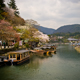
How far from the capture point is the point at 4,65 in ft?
61.3

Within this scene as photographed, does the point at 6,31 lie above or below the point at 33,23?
below

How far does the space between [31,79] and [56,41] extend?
121 metres

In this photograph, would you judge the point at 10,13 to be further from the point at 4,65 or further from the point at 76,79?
the point at 76,79

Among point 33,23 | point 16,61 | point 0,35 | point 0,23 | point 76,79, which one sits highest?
point 33,23

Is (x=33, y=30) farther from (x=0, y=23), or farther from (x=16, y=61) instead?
(x=16, y=61)

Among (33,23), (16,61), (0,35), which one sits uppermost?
(33,23)

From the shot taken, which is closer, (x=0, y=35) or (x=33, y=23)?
(x=0, y=35)

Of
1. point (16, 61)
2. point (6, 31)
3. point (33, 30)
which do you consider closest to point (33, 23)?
point (33, 30)

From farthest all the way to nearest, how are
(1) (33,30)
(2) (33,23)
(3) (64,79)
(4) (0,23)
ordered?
(2) (33,23) → (1) (33,30) → (4) (0,23) → (3) (64,79)

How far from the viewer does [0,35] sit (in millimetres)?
23250

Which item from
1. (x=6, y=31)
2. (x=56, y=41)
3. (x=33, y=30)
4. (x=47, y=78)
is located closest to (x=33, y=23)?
(x=33, y=30)

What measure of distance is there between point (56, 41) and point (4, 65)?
117 m

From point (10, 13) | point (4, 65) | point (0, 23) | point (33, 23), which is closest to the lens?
point (4, 65)

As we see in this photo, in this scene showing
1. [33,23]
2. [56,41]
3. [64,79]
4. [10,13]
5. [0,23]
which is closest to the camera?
[64,79]
